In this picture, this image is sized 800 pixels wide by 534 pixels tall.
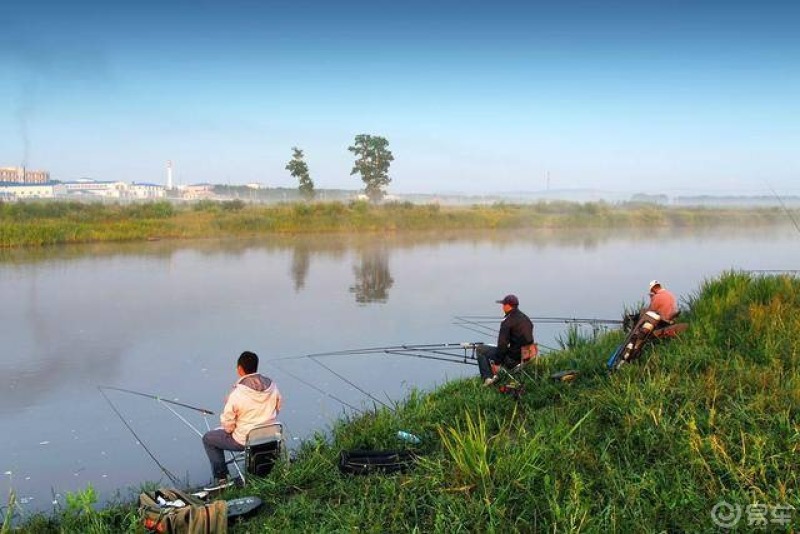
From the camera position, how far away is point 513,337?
5.98 m

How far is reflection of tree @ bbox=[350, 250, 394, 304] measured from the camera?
13.5m

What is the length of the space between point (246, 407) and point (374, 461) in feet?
2.93

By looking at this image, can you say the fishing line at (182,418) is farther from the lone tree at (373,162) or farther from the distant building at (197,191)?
the distant building at (197,191)

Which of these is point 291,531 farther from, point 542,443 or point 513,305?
point 513,305

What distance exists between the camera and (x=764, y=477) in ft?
10.2

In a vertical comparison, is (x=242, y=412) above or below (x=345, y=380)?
above

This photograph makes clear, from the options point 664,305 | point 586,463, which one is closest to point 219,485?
point 586,463

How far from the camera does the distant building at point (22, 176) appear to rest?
254 ft

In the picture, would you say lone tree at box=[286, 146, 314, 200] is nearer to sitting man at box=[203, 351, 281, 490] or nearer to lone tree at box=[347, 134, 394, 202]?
lone tree at box=[347, 134, 394, 202]

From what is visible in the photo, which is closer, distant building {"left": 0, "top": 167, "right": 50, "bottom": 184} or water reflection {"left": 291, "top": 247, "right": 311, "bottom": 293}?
water reflection {"left": 291, "top": 247, "right": 311, "bottom": 293}

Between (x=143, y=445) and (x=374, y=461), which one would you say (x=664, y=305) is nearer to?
(x=374, y=461)

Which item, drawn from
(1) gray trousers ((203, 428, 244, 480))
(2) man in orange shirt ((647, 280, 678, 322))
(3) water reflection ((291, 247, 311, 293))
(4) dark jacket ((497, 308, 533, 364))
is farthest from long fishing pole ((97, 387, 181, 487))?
(3) water reflection ((291, 247, 311, 293))

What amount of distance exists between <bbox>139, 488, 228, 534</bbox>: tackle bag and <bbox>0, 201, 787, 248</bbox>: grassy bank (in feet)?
65.9

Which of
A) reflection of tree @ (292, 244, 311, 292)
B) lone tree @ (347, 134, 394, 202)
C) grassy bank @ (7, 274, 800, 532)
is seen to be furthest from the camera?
lone tree @ (347, 134, 394, 202)
